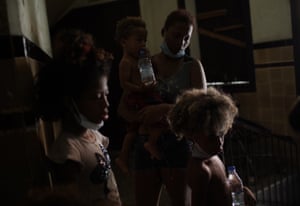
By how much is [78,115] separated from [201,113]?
51cm

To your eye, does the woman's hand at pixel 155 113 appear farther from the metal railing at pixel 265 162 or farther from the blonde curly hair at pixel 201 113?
the metal railing at pixel 265 162

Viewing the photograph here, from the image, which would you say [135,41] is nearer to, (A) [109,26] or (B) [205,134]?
(B) [205,134]

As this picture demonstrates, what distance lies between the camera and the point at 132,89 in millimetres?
1908

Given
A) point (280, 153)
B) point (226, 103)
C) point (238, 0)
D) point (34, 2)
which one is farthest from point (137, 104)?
point (238, 0)

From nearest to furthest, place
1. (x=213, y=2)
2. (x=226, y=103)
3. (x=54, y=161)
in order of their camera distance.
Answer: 1. (x=54, y=161)
2. (x=226, y=103)
3. (x=213, y=2)

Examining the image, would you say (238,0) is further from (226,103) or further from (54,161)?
(54,161)

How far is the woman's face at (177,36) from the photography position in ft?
6.05

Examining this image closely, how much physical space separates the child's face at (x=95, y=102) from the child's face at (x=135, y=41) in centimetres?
71

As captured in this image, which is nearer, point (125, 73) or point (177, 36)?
point (177, 36)

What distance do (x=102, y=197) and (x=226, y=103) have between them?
0.62m

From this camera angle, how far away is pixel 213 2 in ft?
16.1

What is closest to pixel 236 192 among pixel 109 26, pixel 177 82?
pixel 177 82

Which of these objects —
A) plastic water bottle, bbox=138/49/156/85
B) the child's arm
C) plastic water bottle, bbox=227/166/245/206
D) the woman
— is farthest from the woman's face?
plastic water bottle, bbox=227/166/245/206

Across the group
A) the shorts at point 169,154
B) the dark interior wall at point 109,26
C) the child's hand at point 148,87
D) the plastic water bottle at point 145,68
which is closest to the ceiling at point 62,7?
the dark interior wall at point 109,26
